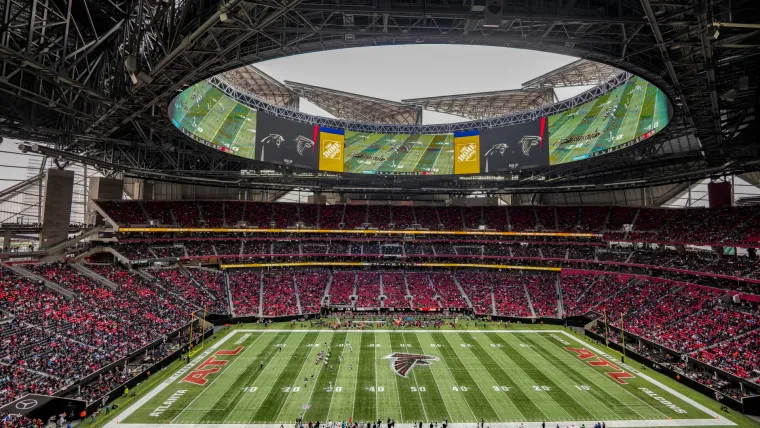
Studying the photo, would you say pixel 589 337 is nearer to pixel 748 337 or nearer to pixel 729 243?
pixel 748 337

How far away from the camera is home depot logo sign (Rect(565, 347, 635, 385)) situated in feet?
104

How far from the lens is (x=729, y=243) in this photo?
1658 inches

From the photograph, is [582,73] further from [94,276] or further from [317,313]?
[94,276]

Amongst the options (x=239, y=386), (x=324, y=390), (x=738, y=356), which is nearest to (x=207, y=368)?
(x=239, y=386)

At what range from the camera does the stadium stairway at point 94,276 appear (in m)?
41.3

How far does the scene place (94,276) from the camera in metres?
41.9

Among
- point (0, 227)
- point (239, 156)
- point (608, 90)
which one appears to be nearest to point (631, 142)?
point (608, 90)

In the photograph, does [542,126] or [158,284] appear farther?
[542,126]

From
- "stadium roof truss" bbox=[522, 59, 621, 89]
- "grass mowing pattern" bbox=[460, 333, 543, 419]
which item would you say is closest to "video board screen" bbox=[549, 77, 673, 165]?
"stadium roof truss" bbox=[522, 59, 621, 89]

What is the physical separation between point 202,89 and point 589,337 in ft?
156

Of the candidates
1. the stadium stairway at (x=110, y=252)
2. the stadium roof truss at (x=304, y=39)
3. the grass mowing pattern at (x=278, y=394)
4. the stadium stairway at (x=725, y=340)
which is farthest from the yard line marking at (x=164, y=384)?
the stadium stairway at (x=725, y=340)

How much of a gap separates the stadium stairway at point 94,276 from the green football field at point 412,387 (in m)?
13.1

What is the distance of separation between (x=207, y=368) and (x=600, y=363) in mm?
32933

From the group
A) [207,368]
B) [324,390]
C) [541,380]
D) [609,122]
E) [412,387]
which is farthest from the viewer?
[609,122]
